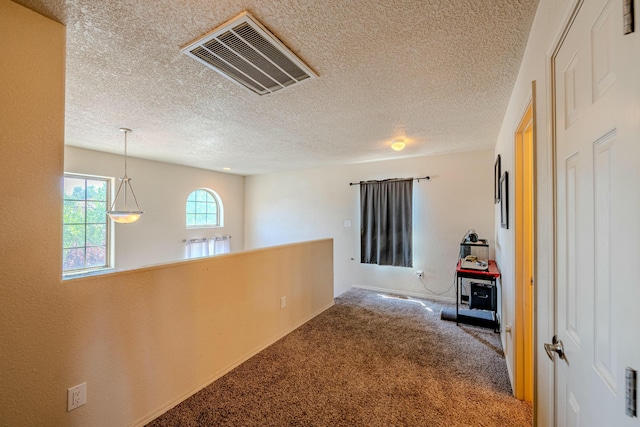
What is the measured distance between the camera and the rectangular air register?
1355 mm

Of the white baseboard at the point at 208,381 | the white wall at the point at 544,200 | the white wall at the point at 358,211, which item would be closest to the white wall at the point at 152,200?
the white wall at the point at 358,211

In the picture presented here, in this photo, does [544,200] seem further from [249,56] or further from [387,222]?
[387,222]

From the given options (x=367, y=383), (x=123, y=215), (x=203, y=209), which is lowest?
(x=367, y=383)

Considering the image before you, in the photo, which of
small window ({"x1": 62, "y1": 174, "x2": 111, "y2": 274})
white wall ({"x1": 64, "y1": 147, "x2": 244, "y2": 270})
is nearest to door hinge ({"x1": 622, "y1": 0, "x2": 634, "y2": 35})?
white wall ({"x1": 64, "y1": 147, "x2": 244, "y2": 270})

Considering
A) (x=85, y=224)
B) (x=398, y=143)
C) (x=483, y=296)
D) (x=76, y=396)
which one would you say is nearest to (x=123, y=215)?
(x=85, y=224)

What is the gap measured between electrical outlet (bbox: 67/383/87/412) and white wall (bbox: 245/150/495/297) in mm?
4081

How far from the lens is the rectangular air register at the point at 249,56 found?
136cm

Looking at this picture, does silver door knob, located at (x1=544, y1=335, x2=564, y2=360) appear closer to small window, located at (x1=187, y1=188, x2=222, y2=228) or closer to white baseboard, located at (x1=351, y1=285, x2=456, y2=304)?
white baseboard, located at (x1=351, y1=285, x2=456, y2=304)

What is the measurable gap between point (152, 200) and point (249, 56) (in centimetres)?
400

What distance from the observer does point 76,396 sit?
1397 mm

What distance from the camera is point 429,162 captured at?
4.30m

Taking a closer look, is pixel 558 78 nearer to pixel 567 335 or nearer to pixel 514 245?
pixel 567 335

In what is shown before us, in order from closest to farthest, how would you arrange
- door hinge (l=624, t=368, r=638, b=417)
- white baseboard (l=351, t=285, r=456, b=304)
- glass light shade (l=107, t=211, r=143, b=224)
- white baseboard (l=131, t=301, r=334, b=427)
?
door hinge (l=624, t=368, r=638, b=417) < white baseboard (l=131, t=301, r=334, b=427) < glass light shade (l=107, t=211, r=143, b=224) < white baseboard (l=351, t=285, r=456, b=304)

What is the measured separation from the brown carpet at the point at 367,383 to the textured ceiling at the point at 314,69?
7.61 feet
